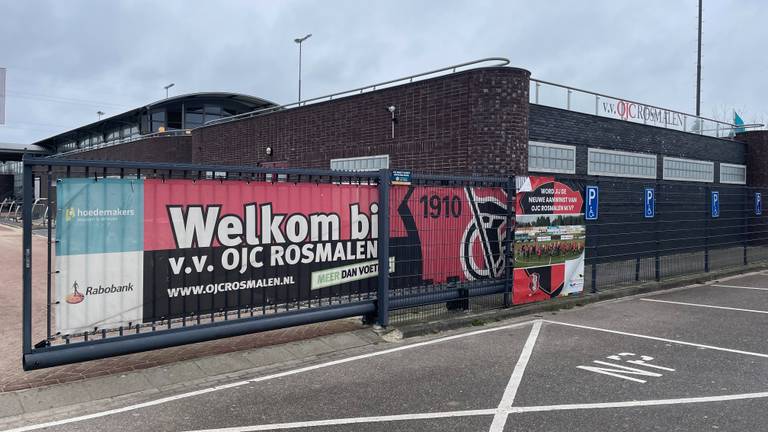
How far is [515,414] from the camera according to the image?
4.70 metres

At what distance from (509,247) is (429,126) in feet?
17.0

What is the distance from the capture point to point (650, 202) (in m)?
11.9

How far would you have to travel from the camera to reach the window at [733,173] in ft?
70.9

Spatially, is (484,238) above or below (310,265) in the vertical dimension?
above

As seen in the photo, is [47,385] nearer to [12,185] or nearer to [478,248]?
[478,248]

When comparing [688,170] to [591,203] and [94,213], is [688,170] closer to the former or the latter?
[591,203]

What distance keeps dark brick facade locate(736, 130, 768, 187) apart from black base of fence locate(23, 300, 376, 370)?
2204 cm

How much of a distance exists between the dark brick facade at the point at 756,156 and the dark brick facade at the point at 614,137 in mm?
1741

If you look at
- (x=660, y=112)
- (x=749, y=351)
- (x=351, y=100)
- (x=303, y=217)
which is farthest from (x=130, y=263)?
(x=660, y=112)

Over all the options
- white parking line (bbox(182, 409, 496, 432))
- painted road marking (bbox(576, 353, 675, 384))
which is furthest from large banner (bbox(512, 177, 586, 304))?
white parking line (bbox(182, 409, 496, 432))

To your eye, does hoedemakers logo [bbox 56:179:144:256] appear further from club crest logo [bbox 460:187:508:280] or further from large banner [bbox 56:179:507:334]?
→ club crest logo [bbox 460:187:508:280]

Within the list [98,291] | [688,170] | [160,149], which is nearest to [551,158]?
[688,170]

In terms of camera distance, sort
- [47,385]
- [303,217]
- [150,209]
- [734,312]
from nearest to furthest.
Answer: [47,385] → [150,209] → [303,217] → [734,312]

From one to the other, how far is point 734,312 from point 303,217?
25.0 ft
